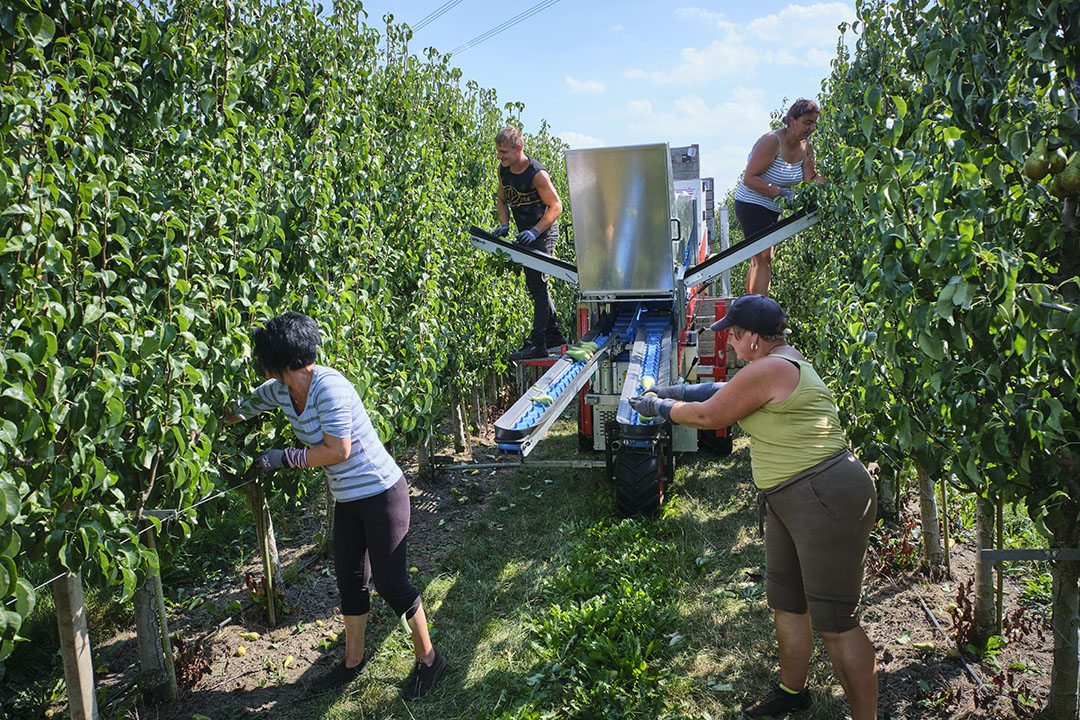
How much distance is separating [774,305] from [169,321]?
2.52 metres

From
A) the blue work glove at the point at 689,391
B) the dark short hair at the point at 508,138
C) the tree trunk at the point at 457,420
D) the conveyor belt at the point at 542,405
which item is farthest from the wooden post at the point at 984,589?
the tree trunk at the point at 457,420

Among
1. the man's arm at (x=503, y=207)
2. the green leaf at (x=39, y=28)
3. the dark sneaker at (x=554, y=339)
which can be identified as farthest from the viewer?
the dark sneaker at (x=554, y=339)

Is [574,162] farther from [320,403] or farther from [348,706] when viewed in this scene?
[348,706]

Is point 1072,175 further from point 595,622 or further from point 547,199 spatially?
point 547,199

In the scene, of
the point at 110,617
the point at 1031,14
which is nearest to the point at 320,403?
the point at 110,617

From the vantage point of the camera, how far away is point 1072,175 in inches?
82.2

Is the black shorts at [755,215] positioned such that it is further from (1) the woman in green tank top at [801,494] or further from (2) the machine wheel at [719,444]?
(1) the woman in green tank top at [801,494]

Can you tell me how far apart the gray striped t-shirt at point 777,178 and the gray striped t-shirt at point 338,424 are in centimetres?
446

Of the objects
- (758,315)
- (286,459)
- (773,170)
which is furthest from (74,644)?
(773,170)

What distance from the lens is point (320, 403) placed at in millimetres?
3096

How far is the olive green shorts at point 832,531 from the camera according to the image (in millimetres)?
2826

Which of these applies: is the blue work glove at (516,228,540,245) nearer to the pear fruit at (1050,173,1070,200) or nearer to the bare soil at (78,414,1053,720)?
the bare soil at (78,414,1053,720)

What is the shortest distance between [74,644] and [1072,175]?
394 cm

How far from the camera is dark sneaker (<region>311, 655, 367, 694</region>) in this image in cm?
357
